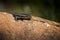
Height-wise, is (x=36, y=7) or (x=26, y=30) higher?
(x=36, y=7)

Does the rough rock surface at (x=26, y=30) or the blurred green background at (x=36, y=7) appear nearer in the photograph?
the rough rock surface at (x=26, y=30)

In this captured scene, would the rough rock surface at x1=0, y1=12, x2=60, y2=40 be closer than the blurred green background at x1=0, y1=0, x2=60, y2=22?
Yes

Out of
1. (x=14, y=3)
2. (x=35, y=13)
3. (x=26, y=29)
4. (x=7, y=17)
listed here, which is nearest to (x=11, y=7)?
(x=14, y=3)

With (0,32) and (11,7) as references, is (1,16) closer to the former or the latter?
(0,32)

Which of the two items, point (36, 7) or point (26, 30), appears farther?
point (36, 7)

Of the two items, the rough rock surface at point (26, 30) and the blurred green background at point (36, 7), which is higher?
the blurred green background at point (36, 7)
